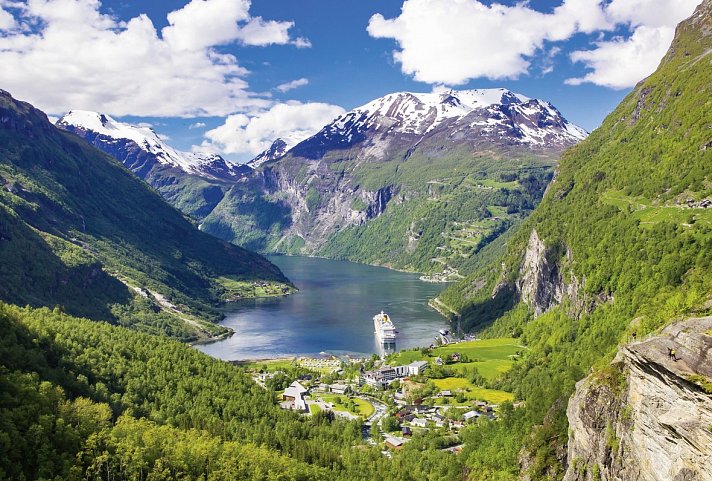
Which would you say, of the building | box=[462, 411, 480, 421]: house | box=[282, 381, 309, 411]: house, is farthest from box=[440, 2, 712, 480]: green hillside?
box=[282, 381, 309, 411]: house

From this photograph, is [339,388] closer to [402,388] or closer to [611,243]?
[402,388]

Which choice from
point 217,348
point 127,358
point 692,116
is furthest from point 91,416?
point 692,116

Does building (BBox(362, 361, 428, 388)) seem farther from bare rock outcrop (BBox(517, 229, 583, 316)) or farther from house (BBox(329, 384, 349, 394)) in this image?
bare rock outcrop (BBox(517, 229, 583, 316))

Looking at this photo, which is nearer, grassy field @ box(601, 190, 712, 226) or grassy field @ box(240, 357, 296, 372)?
grassy field @ box(601, 190, 712, 226)

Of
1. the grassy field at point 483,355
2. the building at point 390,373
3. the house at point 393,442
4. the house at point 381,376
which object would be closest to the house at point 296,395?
the house at point 381,376

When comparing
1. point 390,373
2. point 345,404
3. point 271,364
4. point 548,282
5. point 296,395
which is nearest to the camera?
Answer: point 345,404

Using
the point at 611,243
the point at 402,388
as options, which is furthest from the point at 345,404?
the point at 611,243

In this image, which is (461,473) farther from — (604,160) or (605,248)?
(604,160)
